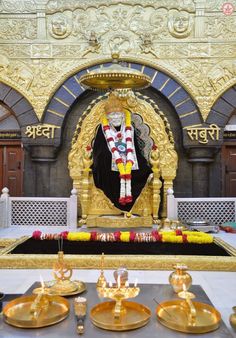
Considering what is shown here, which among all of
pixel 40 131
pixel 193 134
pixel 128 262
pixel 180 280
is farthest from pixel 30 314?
pixel 193 134

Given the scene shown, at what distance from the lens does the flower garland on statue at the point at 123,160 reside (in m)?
5.08

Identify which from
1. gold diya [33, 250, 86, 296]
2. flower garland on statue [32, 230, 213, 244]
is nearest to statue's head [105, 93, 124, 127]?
flower garland on statue [32, 230, 213, 244]

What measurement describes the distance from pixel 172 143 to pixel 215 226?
5.02 ft

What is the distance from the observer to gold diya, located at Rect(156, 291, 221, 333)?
1709 millimetres

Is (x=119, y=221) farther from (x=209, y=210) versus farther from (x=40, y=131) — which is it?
(x=40, y=131)

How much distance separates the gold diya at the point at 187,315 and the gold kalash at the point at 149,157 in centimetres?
314

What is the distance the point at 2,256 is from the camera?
3.38m

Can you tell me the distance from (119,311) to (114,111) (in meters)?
4.05

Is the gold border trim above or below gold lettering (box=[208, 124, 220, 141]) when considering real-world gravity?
below

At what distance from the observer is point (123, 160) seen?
17.2 feet

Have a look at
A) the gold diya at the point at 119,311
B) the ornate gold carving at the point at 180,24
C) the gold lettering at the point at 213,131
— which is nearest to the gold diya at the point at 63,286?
the gold diya at the point at 119,311

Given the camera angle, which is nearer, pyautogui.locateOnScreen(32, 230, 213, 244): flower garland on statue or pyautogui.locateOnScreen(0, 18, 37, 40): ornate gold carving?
pyautogui.locateOnScreen(32, 230, 213, 244): flower garland on statue

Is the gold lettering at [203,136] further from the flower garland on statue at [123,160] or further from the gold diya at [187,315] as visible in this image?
the gold diya at [187,315]

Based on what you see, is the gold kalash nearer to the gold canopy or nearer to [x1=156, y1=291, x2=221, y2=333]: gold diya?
the gold canopy
